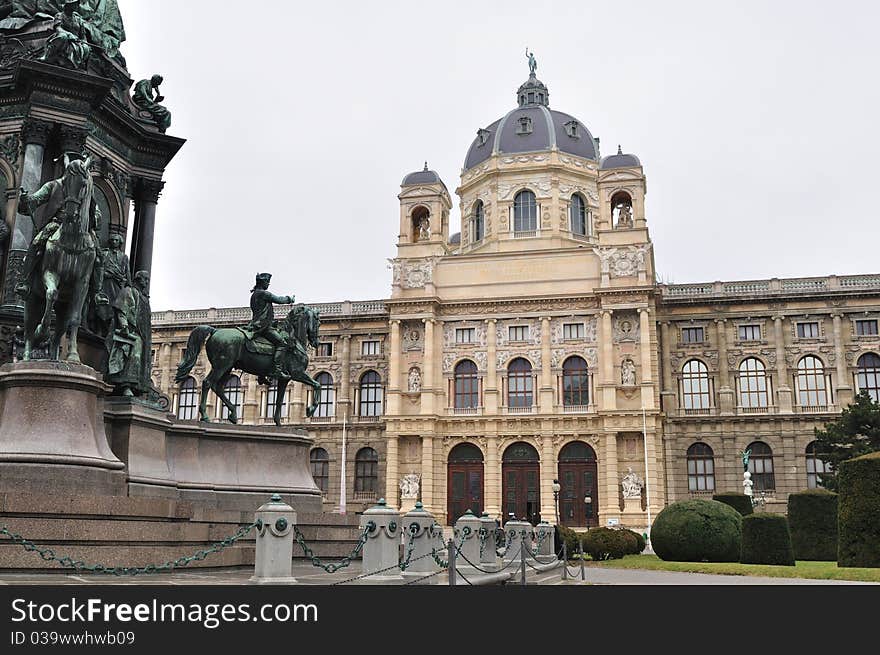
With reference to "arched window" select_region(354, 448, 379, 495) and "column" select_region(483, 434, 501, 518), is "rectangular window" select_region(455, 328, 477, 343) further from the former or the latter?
"arched window" select_region(354, 448, 379, 495)

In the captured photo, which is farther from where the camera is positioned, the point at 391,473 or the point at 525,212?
the point at 525,212

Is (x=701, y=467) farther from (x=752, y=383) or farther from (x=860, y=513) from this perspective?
(x=860, y=513)

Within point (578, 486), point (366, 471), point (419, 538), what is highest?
point (366, 471)

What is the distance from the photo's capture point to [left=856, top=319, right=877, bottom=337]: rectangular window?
Result: 2163 inches

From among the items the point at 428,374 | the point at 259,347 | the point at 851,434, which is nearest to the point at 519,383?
the point at 428,374

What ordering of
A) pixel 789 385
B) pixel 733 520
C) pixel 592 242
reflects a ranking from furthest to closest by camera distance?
pixel 592 242, pixel 789 385, pixel 733 520

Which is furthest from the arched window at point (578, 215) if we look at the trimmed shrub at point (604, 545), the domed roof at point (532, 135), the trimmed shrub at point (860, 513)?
the trimmed shrub at point (860, 513)

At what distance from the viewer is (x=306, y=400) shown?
2470 inches

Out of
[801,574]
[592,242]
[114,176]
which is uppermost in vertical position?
[592,242]

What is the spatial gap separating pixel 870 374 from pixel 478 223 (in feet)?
96.8

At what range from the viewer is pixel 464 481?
184 feet
